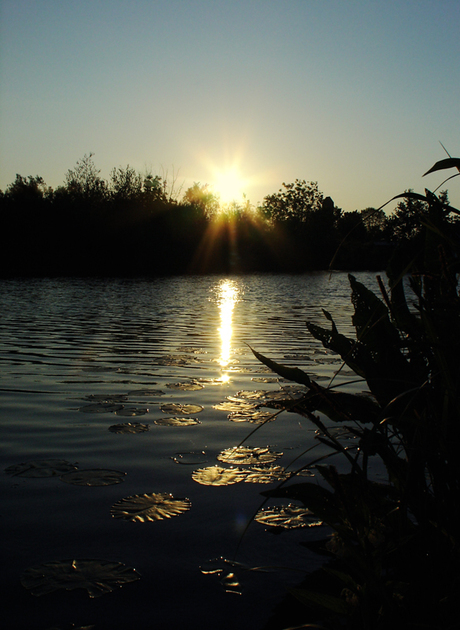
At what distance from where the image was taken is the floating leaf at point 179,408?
428cm

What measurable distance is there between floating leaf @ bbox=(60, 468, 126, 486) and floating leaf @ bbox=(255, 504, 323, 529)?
2.66 feet

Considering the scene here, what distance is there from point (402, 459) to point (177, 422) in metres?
2.65

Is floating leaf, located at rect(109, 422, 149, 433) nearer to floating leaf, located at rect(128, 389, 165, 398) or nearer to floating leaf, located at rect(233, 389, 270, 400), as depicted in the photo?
floating leaf, located at rect(128, 389, 165, 398)

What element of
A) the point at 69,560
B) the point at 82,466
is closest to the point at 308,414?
the point at 69,560

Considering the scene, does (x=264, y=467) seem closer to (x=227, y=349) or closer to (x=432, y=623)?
(x=432, y=623)

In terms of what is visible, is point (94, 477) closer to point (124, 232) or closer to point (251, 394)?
point (251, 394)

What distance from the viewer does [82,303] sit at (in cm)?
1545

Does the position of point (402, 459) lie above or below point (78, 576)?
above

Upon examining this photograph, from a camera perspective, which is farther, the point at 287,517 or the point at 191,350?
the point at 191,350

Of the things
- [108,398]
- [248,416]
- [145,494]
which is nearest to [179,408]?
[248,416]

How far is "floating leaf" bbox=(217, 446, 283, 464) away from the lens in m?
3.15

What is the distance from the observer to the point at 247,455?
3.26 m

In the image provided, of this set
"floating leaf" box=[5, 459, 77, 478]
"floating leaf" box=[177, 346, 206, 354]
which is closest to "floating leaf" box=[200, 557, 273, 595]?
"floating leaf" box=[5, 459, 77, 478]

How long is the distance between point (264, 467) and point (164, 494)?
642 millimetres
